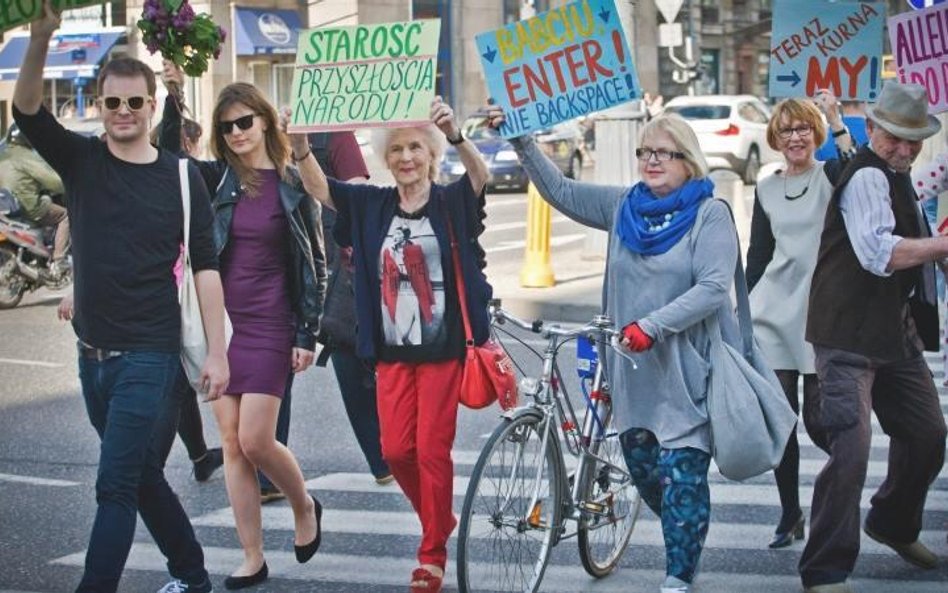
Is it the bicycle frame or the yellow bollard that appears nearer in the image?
the bicycle frame

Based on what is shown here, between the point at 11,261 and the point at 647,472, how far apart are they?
11198 mm

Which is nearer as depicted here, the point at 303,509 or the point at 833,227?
the point at 833,227

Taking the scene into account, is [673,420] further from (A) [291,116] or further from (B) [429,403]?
(A) [291,116]

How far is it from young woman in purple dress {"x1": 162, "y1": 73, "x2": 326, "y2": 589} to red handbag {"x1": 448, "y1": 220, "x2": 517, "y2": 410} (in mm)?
660

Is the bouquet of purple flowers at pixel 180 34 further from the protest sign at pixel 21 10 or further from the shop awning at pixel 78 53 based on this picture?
the shop awning at pixel 78 53

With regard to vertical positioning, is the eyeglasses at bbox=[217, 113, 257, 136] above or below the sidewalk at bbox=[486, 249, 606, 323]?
above

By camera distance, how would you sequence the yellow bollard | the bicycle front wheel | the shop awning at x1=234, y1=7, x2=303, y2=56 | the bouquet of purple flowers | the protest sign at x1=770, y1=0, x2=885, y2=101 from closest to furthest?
the bicycle front wheel
the bouquet of purple flowers
the protest sign at x1=770, y1=0, x2=885, y2=101
the yellow bollard
the shop awning at x1=234, y1=7, x2=303, y2=56

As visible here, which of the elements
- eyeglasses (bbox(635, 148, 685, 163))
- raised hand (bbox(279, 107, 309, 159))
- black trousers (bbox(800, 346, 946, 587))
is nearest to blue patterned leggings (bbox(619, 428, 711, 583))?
black trousers (bbox(800, 346, 946, 587))

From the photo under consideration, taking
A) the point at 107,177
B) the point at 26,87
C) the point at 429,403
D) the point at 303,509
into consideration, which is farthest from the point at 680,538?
the point at 26,87

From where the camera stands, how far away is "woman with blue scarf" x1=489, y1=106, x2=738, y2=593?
5.48 meters

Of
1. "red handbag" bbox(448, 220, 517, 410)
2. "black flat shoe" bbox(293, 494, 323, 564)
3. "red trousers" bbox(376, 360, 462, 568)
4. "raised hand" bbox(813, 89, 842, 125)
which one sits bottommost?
"black flat shoe" bbox(293, 494, 323, 564)

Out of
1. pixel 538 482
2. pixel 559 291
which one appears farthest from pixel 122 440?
pixel 559 291

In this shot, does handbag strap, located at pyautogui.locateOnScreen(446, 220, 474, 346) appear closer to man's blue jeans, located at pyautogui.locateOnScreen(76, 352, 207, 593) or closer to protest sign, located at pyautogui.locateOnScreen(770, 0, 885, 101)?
man's blue jeans, located at pyautogui.locateOnScreen(76, 352, 207, 593)

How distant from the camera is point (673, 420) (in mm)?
5488
